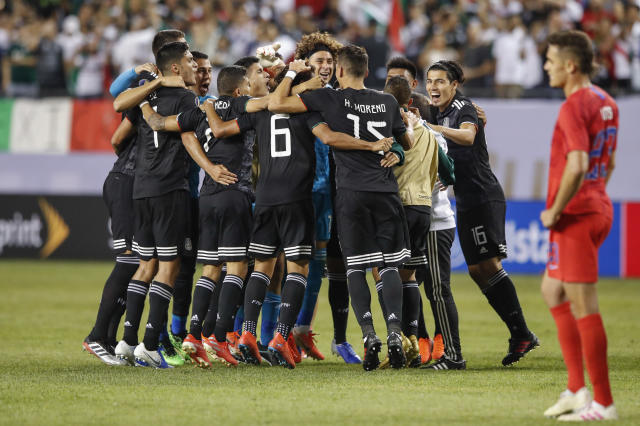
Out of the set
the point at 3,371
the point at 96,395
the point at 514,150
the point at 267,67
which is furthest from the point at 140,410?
the point at 514,150

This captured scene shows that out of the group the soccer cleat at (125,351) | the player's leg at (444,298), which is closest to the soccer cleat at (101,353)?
the soccer cleat at (125,351)

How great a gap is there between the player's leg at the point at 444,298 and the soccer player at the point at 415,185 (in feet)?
0.39

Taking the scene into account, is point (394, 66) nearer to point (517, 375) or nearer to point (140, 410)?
point (517, 375)

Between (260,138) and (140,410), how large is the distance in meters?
3.05

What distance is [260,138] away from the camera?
8.74m

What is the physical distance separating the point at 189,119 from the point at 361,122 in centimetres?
144

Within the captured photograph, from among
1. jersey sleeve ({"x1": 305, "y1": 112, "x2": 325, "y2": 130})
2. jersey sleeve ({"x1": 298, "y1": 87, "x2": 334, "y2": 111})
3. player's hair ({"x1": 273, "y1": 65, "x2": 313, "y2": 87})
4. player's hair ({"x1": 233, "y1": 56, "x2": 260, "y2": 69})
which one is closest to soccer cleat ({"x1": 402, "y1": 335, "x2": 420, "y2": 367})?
jersey sleeve ({"x1": 305, "y1": 112, "x2": 325, "y2": 130})

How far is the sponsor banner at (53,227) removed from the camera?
805 inches

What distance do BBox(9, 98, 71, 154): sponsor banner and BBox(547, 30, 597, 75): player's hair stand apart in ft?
52.4

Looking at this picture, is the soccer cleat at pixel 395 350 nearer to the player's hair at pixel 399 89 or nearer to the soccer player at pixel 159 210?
the soccer player at pixel 159 210

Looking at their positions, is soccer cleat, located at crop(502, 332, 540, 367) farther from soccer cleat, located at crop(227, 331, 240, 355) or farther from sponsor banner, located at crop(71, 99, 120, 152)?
sponsor banner, located at crop(71, 99, 120, 152)

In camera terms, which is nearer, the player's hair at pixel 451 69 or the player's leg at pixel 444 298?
the player's leg at pixel 444 298

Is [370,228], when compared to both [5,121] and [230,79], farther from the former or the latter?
[5,121]

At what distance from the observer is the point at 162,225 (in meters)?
8.62
